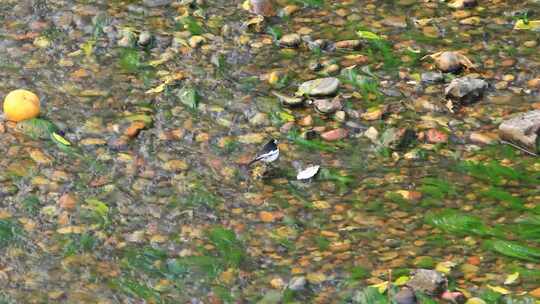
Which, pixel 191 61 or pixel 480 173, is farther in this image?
pixel 191 61

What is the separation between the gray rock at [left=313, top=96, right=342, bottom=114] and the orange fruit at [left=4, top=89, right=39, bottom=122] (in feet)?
4.86

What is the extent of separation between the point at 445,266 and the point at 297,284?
0.60 meters

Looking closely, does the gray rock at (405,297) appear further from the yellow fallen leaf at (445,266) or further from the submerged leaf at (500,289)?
the submerged leaf at (500,289)

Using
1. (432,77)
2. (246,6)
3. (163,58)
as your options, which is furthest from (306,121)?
(246,6)

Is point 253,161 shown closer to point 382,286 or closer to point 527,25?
point 382,286

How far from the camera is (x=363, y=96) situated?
530 cm

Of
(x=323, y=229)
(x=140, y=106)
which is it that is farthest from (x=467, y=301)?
(x=140, y=106)

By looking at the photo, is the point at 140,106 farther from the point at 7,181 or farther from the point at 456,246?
the point at 456,246

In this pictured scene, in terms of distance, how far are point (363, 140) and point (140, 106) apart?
1.23 metres

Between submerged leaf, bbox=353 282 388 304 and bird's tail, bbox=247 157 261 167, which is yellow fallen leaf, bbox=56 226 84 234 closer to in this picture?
bird's tail, bbox=247 157 261 167

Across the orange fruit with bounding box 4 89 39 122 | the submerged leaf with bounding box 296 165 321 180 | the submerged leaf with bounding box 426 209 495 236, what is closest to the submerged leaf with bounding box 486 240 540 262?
the submerged leaf with bounding box 426 209 495 236

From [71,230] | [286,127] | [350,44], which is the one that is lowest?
[71,230]

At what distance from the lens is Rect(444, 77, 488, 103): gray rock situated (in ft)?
16.8

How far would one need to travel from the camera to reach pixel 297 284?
3955 millimetres
